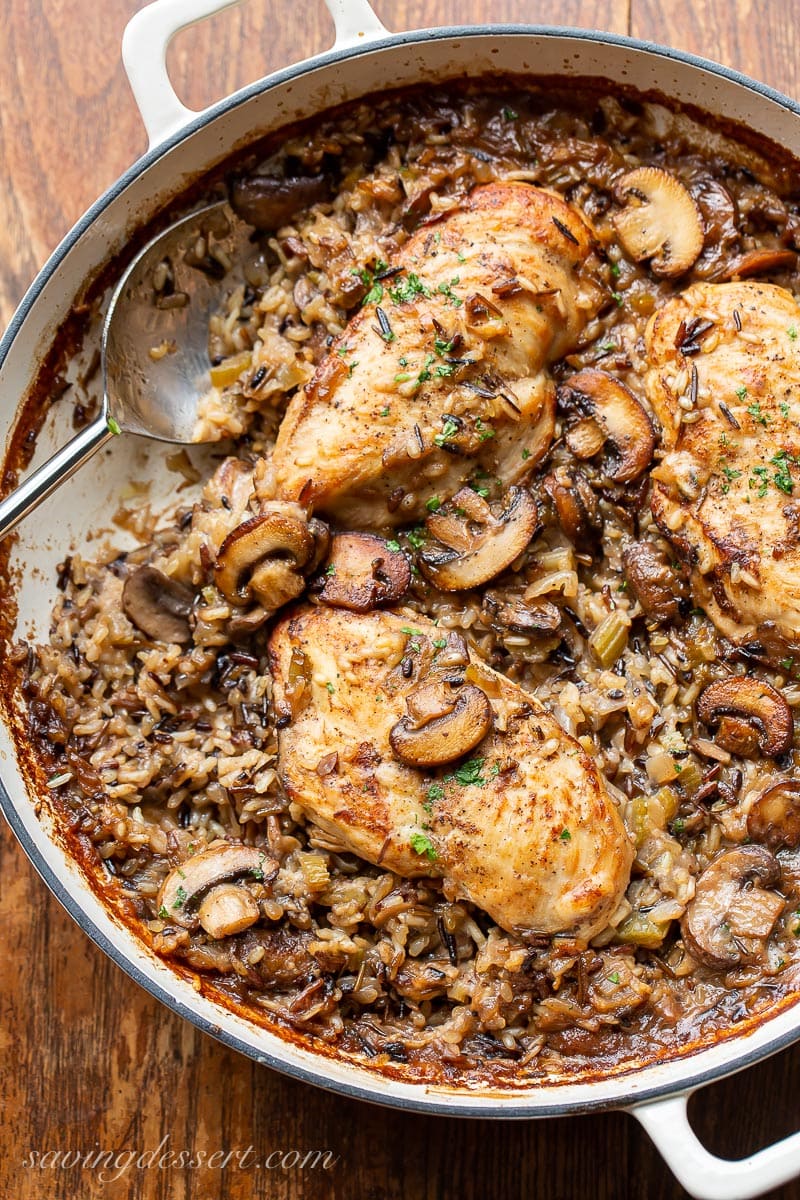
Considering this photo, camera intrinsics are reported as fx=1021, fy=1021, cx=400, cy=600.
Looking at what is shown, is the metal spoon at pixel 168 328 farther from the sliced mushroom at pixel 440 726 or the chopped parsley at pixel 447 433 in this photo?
the sliced mushroom at pixel 440 726

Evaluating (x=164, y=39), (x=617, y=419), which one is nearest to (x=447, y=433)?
(x=617, y=419)

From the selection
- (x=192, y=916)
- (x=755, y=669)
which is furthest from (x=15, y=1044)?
(x=755, y=669)

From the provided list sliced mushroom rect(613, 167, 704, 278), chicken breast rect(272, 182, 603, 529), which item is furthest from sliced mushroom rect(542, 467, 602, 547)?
sliced mushroom rect(613, 167, 704, 278)

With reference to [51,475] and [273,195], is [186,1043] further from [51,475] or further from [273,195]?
[273,195]

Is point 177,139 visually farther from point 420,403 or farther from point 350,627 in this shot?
point 350,627

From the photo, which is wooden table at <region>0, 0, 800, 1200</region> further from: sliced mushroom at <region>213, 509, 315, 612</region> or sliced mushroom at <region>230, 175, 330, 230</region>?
sliced mushroom at <region>213, 509, 315, 612</region>

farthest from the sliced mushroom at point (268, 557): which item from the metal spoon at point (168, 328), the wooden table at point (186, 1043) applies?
the wooden table at point (186, 1043)
